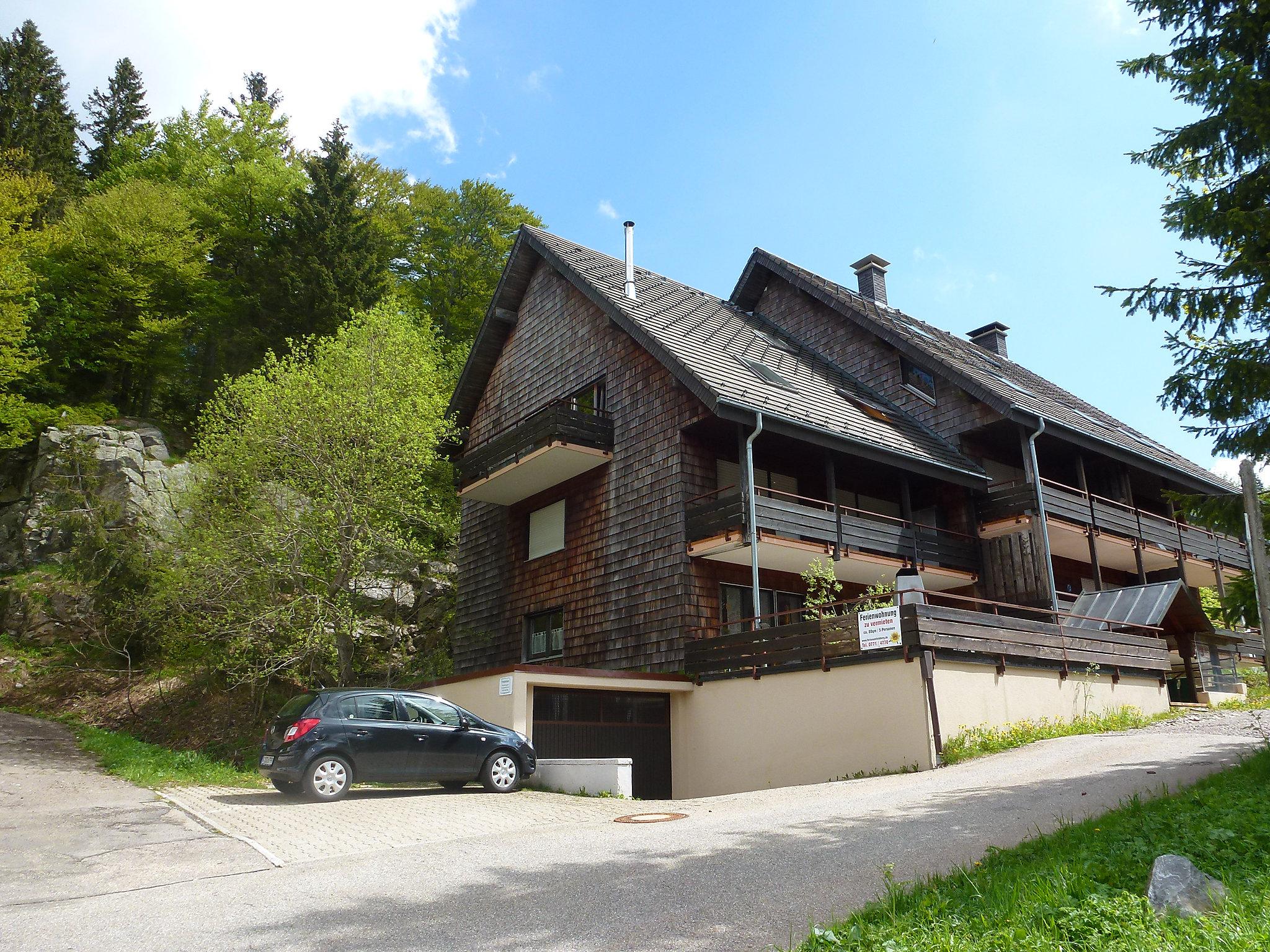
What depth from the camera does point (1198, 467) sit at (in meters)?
29.4

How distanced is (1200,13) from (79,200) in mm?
35785

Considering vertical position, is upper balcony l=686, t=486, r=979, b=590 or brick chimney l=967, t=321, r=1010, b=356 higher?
brick chimney l=967, t=321, r=1010, b=356

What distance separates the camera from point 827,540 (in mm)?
18078

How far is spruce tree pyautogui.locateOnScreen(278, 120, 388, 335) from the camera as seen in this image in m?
30.8

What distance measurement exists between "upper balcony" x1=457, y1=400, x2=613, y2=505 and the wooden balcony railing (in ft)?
0.04

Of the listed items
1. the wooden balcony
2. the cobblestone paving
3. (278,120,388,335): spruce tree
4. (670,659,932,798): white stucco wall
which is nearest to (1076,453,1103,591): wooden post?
the wooden balcony

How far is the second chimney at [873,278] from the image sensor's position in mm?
27547

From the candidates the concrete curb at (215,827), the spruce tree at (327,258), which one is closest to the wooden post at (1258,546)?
the concrete curb at (215,827)

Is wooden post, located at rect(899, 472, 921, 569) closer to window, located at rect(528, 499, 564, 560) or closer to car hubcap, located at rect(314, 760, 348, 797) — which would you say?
window, located at rect(528, 499, 564, 560)

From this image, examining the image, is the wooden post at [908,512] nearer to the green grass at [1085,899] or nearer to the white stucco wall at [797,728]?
the white stucco wall at [797,728]

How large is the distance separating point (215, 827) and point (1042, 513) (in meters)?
16.6

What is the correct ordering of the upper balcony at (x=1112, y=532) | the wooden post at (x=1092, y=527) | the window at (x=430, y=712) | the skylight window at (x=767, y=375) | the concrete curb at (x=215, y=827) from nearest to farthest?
the concrete curb at (x=215, y=827)
the window at (x=430, y=712)
the skylight window at (x=767, y=375)
the upper balcony at (x=1112, y=532)
the wooden post at (x=1092, y=527)

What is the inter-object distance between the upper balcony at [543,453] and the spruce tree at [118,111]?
3083cm

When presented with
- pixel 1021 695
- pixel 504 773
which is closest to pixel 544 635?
pixel 504 773
